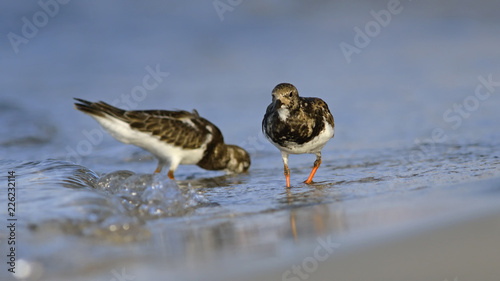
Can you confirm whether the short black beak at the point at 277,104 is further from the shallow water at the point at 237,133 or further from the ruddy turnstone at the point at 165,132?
the ruddy turnstone at the point at 165,132

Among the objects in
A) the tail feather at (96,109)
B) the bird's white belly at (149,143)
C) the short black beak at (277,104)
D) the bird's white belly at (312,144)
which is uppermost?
the tail feather at (96,109)

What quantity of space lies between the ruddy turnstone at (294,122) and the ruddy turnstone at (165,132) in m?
0.62

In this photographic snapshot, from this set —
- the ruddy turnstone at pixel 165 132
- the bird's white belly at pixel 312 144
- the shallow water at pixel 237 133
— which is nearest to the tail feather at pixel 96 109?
the ruddy turnstone at pixel 165 132

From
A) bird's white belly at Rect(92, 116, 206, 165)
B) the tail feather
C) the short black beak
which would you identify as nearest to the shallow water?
bird's white belly at Rect(92, 116, 206, 165)

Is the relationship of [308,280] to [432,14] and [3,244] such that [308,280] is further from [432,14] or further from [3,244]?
Answer: [432,14]

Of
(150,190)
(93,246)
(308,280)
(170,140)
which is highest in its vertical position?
(170,140)

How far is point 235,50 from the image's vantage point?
1148 centimetres

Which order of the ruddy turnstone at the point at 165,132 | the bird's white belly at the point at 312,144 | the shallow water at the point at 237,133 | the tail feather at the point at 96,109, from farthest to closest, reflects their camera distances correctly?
the bird's white belly at the point at 312,144, the ruddy turnstone at the point at 165,132, the tail feather at the point at 96,109, the shallow water at the point at 237,133

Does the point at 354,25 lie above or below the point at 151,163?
above

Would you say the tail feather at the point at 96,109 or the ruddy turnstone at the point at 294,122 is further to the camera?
the ruddy turnstone at the point at 294,122

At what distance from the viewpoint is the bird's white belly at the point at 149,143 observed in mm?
4795

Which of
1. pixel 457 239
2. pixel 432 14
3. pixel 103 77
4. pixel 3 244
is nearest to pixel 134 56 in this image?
pixel 103 77

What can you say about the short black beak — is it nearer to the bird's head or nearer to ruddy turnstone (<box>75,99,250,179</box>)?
the bird's head

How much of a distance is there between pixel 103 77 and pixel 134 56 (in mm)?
986
